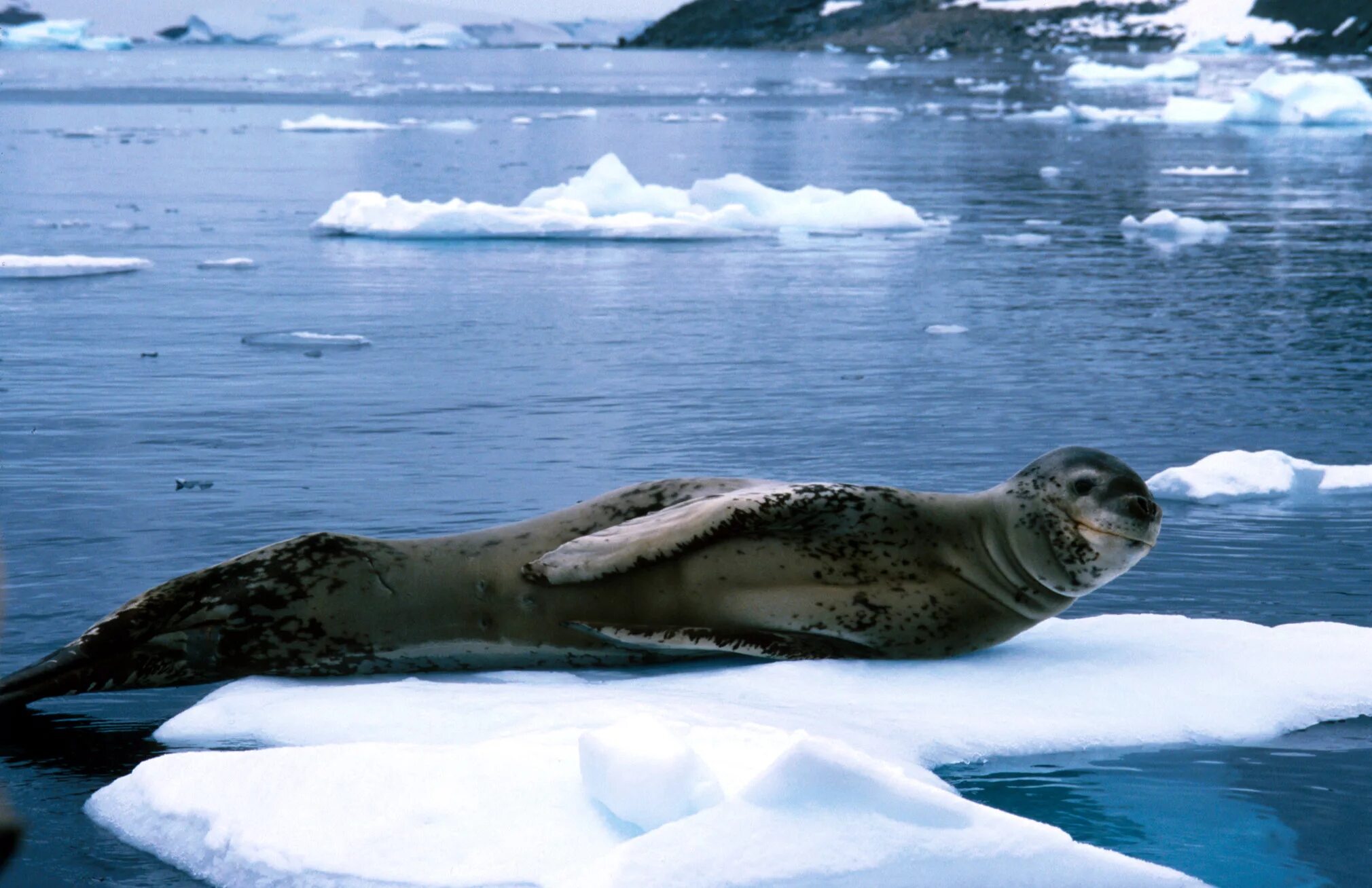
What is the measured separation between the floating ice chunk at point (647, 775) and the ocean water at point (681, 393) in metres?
0.75

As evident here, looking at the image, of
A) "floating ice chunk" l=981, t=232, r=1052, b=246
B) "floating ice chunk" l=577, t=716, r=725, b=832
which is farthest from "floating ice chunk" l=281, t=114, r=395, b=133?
"floating ice chunk" l=577, t=716, r=725, b=832

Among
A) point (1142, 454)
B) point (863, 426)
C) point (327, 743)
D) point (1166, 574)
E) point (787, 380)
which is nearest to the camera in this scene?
point (327, 743)

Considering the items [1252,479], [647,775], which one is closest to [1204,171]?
[1252,479]

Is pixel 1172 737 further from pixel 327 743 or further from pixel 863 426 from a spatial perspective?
pixel 863 426

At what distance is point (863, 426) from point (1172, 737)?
4.07m

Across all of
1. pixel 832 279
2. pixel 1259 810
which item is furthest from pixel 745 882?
pixel 832 279

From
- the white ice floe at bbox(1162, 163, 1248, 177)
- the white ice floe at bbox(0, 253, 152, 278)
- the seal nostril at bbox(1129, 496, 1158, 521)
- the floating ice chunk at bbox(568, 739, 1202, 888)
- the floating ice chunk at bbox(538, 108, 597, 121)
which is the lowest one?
the white ice floe at bbox(1162, 163, 1248, 177)

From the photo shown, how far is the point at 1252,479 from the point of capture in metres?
6.61

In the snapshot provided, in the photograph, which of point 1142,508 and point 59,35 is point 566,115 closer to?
point 1142,508

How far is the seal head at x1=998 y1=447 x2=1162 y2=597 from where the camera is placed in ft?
14.3

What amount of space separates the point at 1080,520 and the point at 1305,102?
3579 centimetres

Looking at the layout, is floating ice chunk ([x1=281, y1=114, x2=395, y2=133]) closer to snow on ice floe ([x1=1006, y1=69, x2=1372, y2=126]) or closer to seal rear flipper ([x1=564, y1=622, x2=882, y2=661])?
snow on ice floe ([x1=1006, y1=69, x2=1372, y2=126])

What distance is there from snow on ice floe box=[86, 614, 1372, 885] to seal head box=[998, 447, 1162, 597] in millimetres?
229

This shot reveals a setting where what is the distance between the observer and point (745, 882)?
2.87 meters
